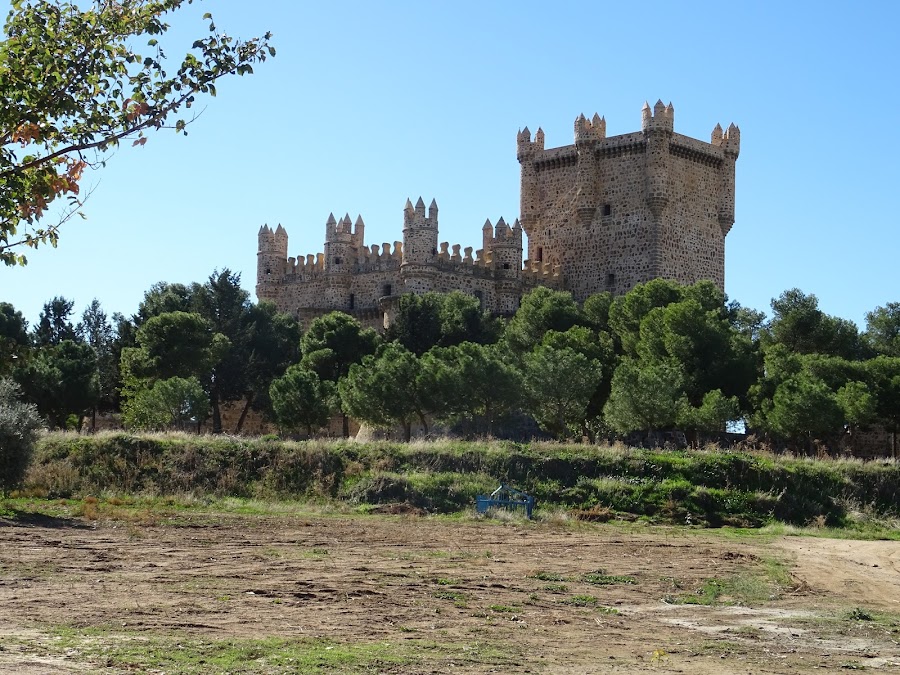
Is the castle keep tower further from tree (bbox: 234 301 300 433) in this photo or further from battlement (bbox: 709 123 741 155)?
tree (bbox: 234 301 300 433)

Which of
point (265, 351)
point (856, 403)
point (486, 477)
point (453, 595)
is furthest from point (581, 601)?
point (265, 351)

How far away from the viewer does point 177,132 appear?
9.35 m

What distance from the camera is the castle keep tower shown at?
6025 centimetres

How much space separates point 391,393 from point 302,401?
19.7 ft

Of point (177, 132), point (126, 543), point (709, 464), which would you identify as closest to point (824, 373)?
point (709, 464)

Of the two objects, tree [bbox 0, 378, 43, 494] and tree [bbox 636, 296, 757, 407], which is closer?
tree [bbox 0, 378, 43, 494]

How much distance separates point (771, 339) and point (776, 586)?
4146cm

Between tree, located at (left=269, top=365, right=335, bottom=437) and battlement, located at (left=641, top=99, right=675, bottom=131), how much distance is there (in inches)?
838

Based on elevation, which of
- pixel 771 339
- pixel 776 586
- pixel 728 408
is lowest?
pixel 776 586

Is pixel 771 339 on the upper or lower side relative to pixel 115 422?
upper

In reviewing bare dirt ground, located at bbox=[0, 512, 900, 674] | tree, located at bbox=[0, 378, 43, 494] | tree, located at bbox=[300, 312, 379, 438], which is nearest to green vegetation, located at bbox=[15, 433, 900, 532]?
tree, located at bbox=[0, 378, 43, 494]

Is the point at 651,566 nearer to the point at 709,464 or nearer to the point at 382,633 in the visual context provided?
the point at 382,633

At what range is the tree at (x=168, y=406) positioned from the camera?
47750 millimetres

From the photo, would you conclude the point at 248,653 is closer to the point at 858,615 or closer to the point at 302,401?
the point at 858,615
